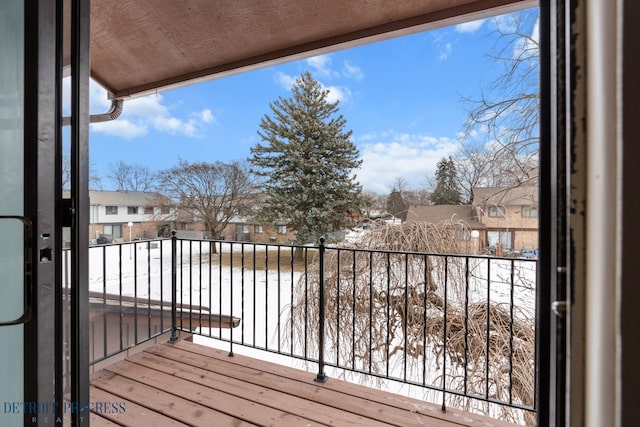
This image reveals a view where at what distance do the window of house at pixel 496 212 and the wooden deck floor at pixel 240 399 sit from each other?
2.68 metres

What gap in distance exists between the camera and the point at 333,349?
3.14 metres

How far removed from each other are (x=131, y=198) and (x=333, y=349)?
616 cm

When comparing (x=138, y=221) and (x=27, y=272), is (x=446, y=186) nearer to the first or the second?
(x=27, y=272)

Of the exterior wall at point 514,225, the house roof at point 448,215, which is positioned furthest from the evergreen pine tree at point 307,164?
the exterior wall at point 514,225

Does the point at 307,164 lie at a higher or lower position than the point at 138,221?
higher

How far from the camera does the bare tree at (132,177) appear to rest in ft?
23.5

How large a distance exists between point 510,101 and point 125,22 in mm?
4013

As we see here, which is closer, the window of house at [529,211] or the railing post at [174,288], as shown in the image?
the railing post at [174,288]

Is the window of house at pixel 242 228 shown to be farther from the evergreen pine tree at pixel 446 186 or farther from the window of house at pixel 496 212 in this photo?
the window of house at pixel 496 212

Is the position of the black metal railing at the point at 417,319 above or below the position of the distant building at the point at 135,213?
below

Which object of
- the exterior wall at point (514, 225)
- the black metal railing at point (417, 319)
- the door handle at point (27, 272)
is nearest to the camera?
the door handle at point (27, 272)

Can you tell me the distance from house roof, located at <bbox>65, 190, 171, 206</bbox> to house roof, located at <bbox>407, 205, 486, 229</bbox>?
520 cm

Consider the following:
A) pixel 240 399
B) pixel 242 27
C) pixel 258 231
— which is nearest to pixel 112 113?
pixel 242 27

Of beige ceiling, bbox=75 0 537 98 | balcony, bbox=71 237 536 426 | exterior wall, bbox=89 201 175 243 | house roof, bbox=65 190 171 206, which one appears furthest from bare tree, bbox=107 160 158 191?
beige ceiling, bbox=75 0 537 98
